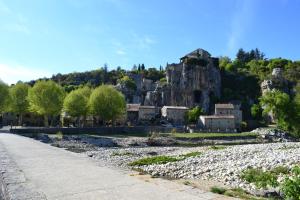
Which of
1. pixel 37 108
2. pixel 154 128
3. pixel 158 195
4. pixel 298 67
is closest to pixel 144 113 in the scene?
pixel 154 128

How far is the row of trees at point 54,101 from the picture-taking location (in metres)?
94.2

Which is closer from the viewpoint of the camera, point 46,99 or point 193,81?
point 46,99

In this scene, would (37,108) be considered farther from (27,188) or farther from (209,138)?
(27,188)

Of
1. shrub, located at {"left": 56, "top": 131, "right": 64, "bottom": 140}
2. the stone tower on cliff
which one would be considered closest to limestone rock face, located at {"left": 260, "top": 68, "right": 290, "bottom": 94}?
the stone tower on cliff

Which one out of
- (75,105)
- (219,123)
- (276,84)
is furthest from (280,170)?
(276,84)

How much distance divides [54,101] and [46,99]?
2081 millimetres

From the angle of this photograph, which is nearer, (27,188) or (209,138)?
(27,188)

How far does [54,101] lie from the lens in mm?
94750

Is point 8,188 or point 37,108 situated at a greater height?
point 37,108

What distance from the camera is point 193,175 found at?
74.9 ft

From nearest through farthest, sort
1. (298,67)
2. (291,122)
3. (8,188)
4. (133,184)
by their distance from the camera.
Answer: (8,188), (133,184), (291,122), (298,67)

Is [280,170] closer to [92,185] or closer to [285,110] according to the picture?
[92,185]

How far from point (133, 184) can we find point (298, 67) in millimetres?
189796

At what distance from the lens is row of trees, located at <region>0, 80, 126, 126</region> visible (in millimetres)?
94250
